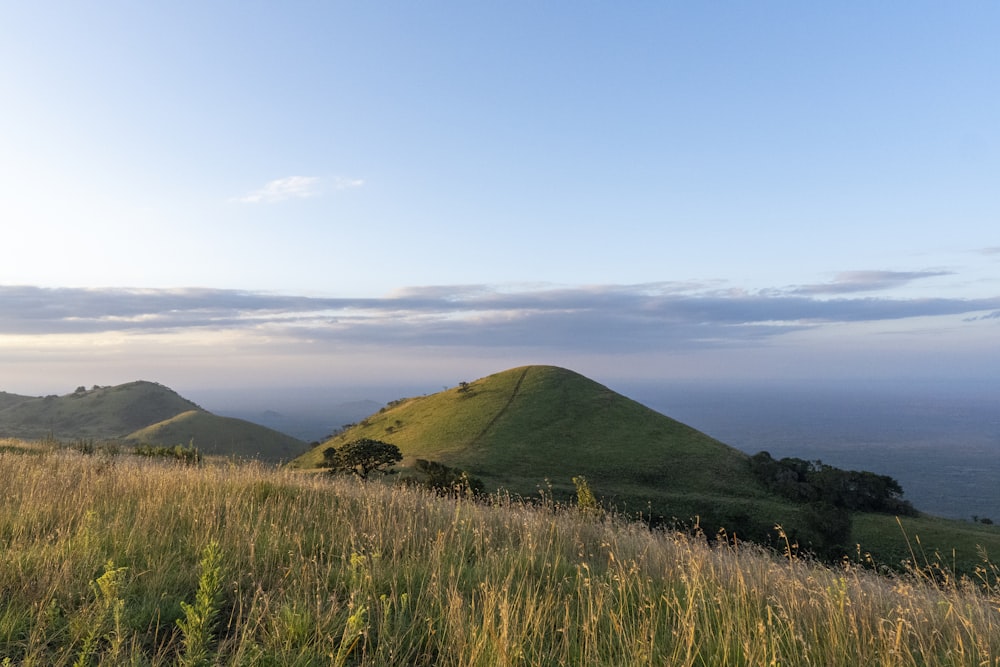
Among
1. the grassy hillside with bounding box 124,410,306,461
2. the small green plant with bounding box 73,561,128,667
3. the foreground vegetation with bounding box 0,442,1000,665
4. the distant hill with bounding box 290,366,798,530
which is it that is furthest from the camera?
the grassy hillside with bounding box 124,410,306,461

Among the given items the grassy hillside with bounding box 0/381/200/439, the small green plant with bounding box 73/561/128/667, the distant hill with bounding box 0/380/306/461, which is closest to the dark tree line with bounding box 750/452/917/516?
the small green plant with bounding box 73/561/128/667

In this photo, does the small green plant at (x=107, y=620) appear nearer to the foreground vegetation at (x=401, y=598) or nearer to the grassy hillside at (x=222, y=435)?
the foreground vegetation at (x=401, y=598)

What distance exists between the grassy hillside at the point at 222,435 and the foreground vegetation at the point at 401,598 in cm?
9798

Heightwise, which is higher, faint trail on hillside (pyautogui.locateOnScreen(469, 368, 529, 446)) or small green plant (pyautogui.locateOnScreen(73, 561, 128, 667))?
small green plant (pyautogui.locateOnScreen(73, 561, 128, 667))

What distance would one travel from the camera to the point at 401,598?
4473 mm

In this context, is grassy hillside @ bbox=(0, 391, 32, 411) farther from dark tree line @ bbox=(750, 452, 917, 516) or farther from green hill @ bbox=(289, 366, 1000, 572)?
dark tree line @ bbox=(750, 452, 917, 516)

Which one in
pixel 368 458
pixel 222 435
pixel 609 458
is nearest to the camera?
pixel 368 458

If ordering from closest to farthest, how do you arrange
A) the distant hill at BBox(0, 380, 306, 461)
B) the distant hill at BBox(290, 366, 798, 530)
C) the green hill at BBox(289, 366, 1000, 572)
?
1. the green hill at BBox(289, 366, 1000, 572)
2. the distant hill at BBox(290, 366, 798, 530)
3. the distant hill at BBox(0, 380, 306, 461)

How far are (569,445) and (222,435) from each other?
74718 millimetres

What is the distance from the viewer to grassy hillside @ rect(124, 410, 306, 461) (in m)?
98.6

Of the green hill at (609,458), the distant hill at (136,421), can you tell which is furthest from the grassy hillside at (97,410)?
the green hill at (609,458)

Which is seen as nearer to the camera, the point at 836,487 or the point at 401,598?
the point at 401,598

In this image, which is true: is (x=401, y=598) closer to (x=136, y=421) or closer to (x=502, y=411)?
(x=502, y=411)

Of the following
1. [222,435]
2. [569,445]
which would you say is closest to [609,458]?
[569,445]
